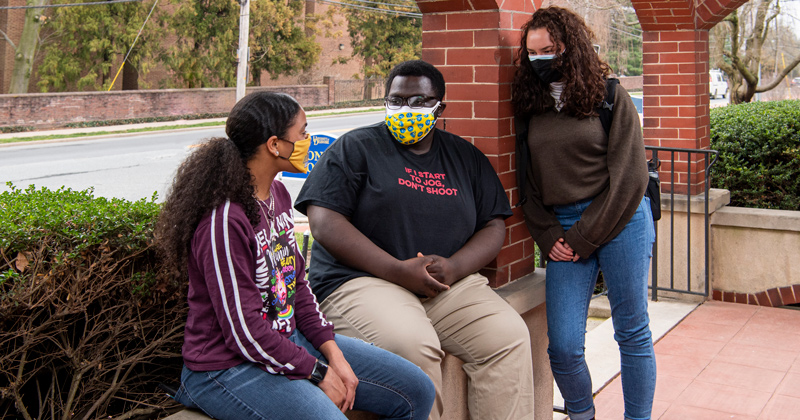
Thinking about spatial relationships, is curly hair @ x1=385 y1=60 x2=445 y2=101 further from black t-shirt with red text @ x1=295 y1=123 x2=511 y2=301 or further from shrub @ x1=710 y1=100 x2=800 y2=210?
shrub @ x1=710 y1=100 x2=800 y2=210

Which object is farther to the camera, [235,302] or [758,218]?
[758,218]

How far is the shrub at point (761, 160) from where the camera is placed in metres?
6.79

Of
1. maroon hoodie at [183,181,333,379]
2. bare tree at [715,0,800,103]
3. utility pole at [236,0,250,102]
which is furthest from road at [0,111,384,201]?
maroon hoodie at [183,181,333,379]

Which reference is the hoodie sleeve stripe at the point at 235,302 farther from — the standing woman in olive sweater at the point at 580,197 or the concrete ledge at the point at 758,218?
the concrete ledge at the point at 758,218

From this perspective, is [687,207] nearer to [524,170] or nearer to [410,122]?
[524,170]

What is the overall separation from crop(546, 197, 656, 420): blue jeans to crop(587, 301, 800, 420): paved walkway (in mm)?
702

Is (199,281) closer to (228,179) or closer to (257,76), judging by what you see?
(228,179)

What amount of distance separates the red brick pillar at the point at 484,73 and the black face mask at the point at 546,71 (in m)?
0.24

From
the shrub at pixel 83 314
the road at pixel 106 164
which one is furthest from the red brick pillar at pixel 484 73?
the road at pixel 106 164

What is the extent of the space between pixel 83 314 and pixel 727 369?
3.95 metres

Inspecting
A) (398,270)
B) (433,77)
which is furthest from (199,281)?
(433,77)

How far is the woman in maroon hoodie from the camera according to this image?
7.37ft

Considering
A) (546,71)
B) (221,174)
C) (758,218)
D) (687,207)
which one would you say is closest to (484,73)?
(546,71)

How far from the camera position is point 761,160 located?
6.93 metres
